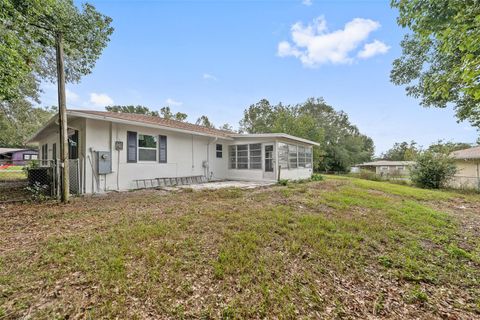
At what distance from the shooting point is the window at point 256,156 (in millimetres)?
11594

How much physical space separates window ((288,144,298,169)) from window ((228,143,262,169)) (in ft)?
6.48

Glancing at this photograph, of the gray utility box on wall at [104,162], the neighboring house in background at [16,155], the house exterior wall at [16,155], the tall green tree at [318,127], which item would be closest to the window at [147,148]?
the gray utility box on wall at [104,162]

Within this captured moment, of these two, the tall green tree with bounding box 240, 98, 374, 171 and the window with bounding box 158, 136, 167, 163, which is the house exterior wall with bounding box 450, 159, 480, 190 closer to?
the tall green tree with bounding box 240, 98, 374, 171

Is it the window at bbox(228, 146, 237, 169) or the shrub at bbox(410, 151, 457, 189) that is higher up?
the window at bbox(228, 146, 237, 169)

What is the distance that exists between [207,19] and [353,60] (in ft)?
30.7

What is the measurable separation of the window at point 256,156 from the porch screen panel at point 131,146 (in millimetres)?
5967

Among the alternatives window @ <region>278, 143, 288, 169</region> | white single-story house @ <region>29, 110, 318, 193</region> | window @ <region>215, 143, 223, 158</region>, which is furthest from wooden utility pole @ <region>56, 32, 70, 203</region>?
window @ <region>278, 143, 288, 169</region>

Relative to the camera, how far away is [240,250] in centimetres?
325

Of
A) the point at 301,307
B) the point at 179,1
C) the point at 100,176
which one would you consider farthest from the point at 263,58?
the point at 301,307

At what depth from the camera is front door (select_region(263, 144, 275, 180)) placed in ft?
37.4

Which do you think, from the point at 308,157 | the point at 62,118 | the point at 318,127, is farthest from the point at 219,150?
the point at 318,127

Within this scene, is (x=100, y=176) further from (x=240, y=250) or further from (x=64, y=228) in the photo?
(x=240, y=250)

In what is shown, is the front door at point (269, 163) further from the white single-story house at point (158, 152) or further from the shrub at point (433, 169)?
the shrub at point (433, 169)

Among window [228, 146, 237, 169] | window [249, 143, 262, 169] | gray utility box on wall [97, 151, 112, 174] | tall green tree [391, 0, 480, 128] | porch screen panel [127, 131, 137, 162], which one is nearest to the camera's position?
tall green tree [391, 0, 480, 128]
